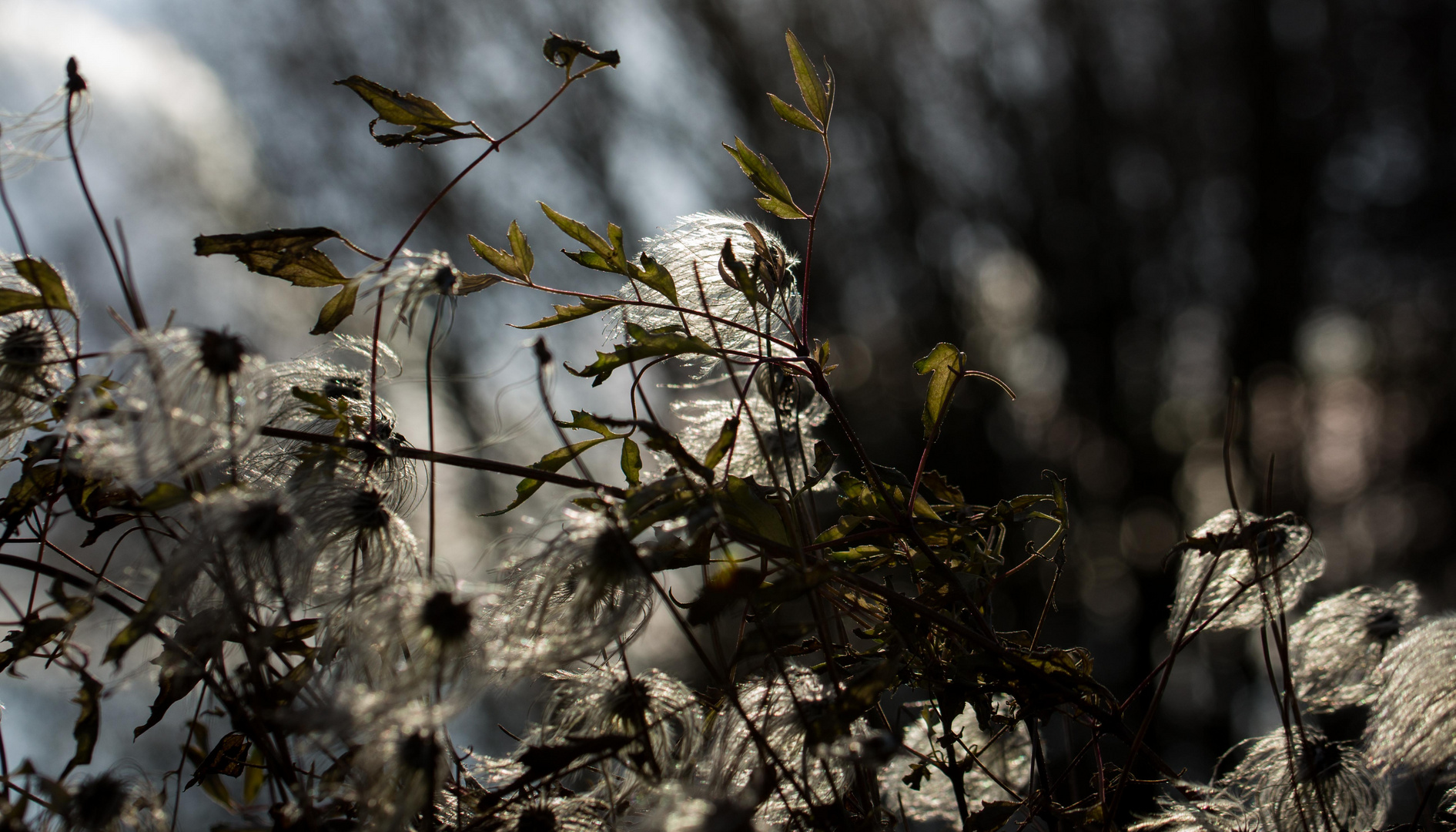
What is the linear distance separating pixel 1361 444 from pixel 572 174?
6.37m

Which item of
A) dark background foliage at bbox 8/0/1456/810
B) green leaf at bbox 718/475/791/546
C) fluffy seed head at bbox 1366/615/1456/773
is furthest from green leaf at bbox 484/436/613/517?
dark background foliage at bbox 8/0/1456/810

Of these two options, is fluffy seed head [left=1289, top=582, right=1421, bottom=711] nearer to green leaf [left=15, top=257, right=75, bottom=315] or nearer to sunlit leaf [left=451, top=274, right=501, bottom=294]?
sunlit leaf [left=451, top=274, right=501, bottom=294]

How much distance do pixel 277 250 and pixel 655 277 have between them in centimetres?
27

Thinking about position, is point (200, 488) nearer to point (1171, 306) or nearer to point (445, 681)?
point (445, 681)

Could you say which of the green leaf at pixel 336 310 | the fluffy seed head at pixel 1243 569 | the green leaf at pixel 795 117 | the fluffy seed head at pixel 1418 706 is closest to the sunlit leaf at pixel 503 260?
the green leaf at pixel 336 310

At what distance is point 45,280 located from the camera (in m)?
0.54

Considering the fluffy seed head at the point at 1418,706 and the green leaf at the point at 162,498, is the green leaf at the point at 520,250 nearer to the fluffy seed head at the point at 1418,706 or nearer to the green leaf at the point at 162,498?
the green leaf at the point at 162,498

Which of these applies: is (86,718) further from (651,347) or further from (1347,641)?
(1347,641)

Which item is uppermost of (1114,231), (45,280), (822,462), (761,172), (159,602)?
(1114,231)

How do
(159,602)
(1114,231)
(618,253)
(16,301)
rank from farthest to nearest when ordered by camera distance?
(1114,231) < (618,253) < (16,301) < (159,602)

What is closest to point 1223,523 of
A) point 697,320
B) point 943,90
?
point 697,320

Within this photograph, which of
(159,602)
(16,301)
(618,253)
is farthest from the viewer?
(618,253)

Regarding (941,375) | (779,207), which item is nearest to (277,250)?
(779,207)

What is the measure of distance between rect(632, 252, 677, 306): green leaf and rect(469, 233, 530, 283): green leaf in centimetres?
11
